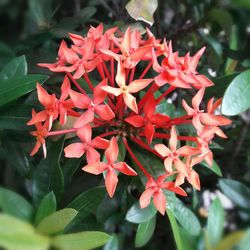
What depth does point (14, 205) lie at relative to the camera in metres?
0.71

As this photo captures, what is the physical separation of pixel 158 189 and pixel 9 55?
21.3 inches

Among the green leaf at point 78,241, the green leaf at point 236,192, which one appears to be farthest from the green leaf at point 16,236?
the green leaf at point 236,192

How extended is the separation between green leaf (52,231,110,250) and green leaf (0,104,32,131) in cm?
29

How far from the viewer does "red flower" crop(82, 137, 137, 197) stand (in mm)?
730

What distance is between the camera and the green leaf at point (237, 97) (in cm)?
78

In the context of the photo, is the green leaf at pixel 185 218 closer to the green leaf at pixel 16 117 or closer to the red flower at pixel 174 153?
the red flower at pixel 174 153

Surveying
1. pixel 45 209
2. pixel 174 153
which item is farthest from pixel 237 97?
pixel 45 209

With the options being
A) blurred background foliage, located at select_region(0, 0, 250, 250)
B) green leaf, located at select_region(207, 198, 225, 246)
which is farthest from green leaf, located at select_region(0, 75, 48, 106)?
green leaf, located at select_region(207, 198, 225, 246)

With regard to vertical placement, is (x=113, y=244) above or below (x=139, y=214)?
below

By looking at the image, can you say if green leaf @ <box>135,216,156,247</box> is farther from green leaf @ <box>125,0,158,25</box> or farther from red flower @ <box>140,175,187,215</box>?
green leaf @ <box>125,0,158,25</box>

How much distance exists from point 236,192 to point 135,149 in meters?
0.31

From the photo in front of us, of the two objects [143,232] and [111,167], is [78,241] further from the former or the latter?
[143,232]

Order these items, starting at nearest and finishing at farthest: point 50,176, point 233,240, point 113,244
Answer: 1. point 233,240
2. point 50,176
3. point 113,244

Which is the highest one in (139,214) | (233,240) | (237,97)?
(233,240)
